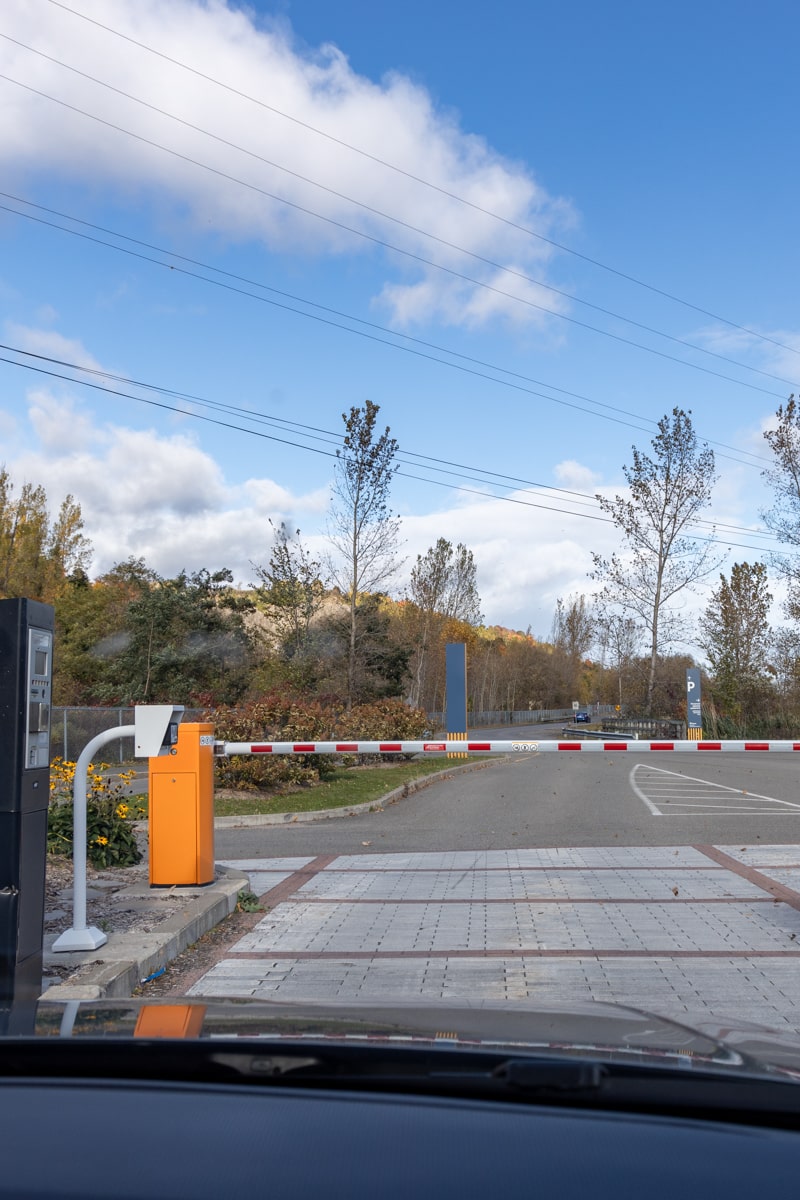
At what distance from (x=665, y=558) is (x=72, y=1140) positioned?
51694 millimetres

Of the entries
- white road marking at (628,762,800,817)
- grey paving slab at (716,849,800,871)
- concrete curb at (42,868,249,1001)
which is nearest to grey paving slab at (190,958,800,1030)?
concrete curb at (42,868,249,1001)

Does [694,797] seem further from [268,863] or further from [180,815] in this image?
[180,815]

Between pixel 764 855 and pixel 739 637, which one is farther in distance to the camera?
pixel 739 637

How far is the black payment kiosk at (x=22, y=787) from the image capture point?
18.6ft

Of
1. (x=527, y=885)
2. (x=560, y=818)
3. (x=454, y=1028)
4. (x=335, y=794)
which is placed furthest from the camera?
(x=335, y=794)

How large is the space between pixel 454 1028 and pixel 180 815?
22.2 feet

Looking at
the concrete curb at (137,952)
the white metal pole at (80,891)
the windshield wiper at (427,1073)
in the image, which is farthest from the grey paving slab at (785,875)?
the windshield wiper at (427,1073)

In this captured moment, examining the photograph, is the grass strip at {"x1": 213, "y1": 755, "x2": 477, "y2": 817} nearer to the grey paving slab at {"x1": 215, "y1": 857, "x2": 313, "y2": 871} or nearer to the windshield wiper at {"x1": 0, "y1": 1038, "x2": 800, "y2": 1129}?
the grey paving slab at {"x1": 215, "y1": 857, "x2": 313, "y2": 871}

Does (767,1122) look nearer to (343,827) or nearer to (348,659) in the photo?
(343,827)

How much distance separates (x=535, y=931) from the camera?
782 centimetres

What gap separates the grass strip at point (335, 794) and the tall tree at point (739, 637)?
104 feet

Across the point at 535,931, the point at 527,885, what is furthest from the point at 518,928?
the point at 527,885

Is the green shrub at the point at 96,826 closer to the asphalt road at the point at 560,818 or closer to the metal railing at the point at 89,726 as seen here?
the asphalt road at the point at 560,818

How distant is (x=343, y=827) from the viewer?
589 inches
